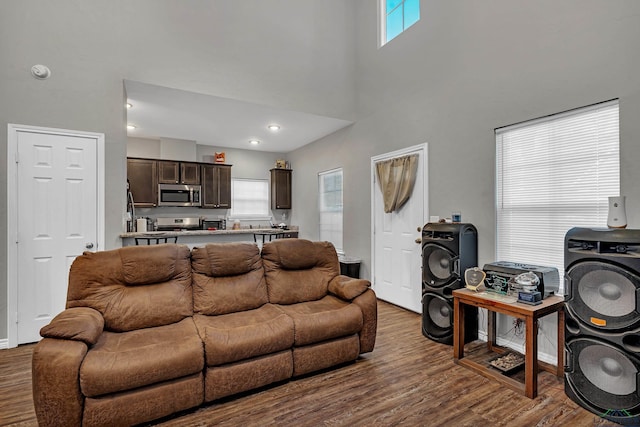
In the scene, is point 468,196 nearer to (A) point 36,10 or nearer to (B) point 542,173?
(B) point 542,173

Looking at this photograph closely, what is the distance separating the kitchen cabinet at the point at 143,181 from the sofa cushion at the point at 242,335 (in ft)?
13.6

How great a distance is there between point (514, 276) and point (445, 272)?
2.25 feet

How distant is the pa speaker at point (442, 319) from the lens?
320 centimetres

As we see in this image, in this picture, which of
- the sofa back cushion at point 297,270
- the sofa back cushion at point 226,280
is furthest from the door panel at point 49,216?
the sofa back cushion at point 297,270

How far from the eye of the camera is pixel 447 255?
3.22 metres

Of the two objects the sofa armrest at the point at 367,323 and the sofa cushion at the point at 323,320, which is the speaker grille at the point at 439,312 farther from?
the sofa cushion at the point at 323,320

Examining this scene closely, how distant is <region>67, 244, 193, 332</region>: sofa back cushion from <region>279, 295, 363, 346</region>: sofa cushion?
925mm

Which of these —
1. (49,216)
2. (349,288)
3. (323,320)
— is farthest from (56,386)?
(49,216)

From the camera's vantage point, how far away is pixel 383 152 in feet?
15.3

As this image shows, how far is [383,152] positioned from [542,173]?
215 centimetres

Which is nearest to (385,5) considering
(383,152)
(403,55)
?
(403,55)

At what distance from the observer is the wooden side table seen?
2.31 m

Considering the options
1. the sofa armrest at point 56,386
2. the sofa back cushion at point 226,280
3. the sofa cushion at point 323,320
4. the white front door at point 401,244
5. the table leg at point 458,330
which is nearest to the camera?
the sofa armrest at point 56,386

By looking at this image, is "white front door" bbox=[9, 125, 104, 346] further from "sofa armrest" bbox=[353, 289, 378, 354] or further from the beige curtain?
the beige curtain
